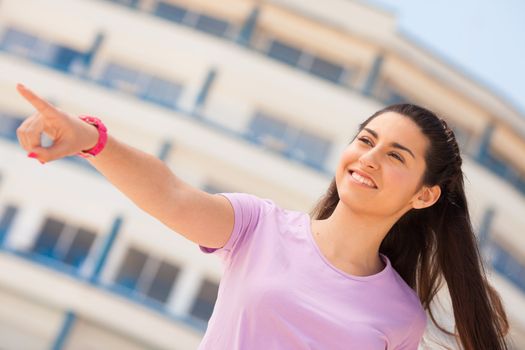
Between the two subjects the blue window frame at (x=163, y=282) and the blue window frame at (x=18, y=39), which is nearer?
the blue window frame at (x=163, y=282)

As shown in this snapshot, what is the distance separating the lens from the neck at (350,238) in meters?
2.05

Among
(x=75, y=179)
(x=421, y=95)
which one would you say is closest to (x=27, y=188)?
(x=75, y=179)

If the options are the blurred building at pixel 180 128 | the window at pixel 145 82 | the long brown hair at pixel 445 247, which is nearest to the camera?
the long brown hair at pixel 445 247

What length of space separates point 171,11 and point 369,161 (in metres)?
19.5

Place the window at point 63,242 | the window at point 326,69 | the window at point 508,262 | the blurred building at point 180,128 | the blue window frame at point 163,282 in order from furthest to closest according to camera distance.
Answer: the window at point 508,262
the window at point 326,69
the window at point 63,242
the blue window frame at point 163,282
the blurred building at point 180,128

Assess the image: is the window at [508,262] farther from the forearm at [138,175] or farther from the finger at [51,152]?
the finger at [51,152]

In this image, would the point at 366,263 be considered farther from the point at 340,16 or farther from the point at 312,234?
the point at 340,16

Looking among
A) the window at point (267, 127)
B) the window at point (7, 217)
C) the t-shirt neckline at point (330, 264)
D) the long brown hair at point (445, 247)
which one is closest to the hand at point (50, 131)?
the t-shirt neckline at point (330, 264)

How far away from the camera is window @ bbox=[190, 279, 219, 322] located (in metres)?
16.9

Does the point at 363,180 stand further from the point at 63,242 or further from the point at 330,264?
the point at 63,242

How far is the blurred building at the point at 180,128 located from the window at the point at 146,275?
0.14 ft

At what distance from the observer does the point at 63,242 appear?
1742cm

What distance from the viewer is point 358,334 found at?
6.06ft

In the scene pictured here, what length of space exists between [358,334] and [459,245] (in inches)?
32.8
